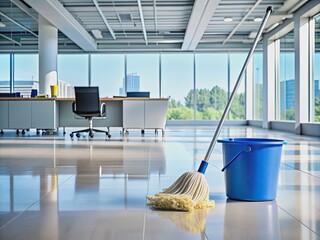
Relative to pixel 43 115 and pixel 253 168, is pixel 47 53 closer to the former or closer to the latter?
pixel 43 115

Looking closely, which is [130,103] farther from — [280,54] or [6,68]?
[6,68]

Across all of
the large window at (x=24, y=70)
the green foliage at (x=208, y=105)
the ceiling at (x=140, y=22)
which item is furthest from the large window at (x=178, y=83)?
the large window at (x=24, y=70)

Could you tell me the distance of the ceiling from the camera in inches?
439

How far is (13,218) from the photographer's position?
2055 mm

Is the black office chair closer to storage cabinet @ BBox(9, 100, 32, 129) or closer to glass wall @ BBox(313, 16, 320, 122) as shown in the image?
storage cabinet @ BBox(9, 100, 32, 129)

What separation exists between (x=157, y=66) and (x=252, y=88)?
4.04m

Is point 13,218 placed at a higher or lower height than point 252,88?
lower

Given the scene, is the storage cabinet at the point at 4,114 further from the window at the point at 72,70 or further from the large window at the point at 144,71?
the large window at the point at 144,71

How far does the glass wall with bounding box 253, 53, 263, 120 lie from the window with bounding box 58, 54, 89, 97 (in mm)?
6862

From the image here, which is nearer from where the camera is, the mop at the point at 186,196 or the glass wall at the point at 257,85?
the mop at the point at 186,196

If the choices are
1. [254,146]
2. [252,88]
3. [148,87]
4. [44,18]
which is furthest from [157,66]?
[254,146]

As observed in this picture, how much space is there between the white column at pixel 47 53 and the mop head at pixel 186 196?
35.5 feet

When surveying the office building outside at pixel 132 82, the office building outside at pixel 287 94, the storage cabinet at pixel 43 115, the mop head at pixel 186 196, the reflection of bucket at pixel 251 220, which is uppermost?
the office building outside at pixel 132 82

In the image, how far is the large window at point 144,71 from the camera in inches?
717
